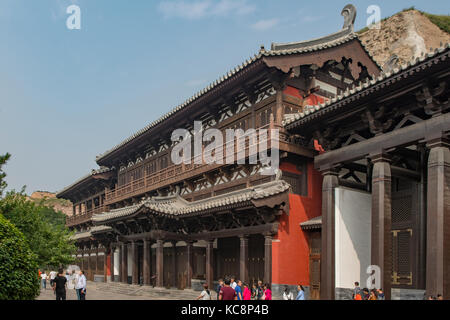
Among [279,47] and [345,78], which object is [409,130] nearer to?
[279,47]

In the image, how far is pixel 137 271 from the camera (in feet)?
91.9

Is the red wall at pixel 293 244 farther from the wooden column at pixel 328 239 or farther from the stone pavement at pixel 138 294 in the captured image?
the stone pavement at pixel 138 294

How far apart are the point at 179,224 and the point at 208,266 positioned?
3.32 m

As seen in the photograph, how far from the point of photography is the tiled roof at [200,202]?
59.0ft

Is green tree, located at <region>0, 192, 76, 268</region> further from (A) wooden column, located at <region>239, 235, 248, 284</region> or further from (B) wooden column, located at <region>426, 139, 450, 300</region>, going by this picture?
(B) wooden column, located at <region>426, 139, 450, 300</region>

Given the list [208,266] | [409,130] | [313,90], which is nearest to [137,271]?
[208,266]

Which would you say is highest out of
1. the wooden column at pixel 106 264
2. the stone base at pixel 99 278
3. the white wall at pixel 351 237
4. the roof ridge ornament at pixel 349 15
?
the roof ridge ornament at pixel 349 15

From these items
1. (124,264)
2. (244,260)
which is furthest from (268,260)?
(124,264)

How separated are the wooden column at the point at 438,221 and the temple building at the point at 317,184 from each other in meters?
0.03

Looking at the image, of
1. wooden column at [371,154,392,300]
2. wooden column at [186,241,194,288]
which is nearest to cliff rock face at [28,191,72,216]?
wooden column at [186,241,194,288]

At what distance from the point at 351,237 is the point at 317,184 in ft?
13.1

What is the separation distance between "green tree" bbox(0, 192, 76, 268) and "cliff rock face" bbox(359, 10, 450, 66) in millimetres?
36689

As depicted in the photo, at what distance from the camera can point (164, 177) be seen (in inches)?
1075

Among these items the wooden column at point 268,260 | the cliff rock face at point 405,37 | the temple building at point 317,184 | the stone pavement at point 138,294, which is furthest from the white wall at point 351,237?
the cliff rock face at point 405,37
